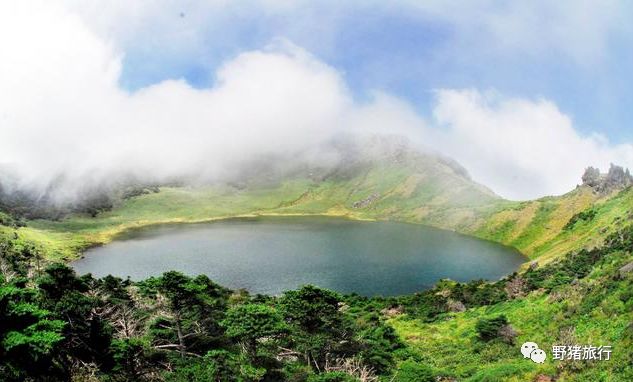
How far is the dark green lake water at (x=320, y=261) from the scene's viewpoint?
11041 centimetres

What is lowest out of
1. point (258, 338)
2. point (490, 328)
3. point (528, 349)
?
point (490, 328)

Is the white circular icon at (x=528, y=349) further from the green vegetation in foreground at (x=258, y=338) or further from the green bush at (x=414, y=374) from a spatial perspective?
the green bush at (x=414, y=374)

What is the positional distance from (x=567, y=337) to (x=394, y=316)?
47.7 metres

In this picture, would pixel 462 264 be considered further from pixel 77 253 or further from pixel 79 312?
pixel 77 253

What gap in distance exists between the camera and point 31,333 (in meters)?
19.8

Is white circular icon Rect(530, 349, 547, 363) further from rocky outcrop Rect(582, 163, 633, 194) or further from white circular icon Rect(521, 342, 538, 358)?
rocky outcrop Rect(582, 163, 633, 194)

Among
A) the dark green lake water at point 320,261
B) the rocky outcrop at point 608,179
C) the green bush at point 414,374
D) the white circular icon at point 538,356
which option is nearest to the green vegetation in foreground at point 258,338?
the green bush at point 414,374

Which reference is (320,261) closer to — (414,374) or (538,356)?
(414,374)

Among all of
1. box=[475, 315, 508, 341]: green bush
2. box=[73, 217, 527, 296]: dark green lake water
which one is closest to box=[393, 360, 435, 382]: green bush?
box=[475, 315, 508, 341]: green bush

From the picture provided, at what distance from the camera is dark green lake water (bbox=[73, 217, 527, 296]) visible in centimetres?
11041

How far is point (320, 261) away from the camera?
446 feet

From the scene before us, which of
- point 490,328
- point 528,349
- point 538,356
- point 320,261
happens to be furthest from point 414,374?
point 320,261

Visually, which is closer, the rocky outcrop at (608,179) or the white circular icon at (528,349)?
the white circular icon at (528,349)

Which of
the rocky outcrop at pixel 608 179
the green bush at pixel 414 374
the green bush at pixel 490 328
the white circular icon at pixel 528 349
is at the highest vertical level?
the rocky outcrop at pixel 608 179
